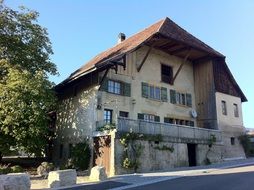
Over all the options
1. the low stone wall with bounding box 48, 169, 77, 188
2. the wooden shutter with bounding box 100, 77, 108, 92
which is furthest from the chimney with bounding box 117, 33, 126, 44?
the low stone wall with bounding box 48, 169, 77, 188

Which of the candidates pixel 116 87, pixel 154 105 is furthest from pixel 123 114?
pixel 154 105

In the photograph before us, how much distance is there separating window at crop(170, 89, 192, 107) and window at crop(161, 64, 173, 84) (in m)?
1.12

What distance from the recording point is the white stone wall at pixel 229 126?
31.5m

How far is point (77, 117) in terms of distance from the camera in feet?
89.2

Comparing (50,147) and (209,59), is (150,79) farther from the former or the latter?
(50,147)

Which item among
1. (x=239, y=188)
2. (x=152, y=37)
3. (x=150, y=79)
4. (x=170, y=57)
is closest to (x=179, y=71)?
(x=170, y=57)

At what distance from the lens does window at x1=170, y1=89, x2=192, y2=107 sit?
30.6 meters

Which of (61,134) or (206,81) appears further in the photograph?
(206,81)

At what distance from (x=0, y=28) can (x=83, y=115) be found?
9731 millimetres

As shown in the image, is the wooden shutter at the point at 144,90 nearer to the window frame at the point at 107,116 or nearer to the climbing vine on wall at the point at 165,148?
the window frame at the point at 107,116

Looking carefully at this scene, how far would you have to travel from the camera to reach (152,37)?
27.1 m

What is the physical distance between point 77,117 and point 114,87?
4044mm

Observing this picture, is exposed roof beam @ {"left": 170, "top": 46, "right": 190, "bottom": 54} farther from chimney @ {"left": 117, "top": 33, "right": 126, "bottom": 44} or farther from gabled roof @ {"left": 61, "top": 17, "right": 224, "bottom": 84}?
chimney @ {"left": 117, "top": 33, "right": 126, "bottom": 44}

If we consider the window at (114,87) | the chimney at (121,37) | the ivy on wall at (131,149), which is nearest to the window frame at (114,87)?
the window at (114,87)
